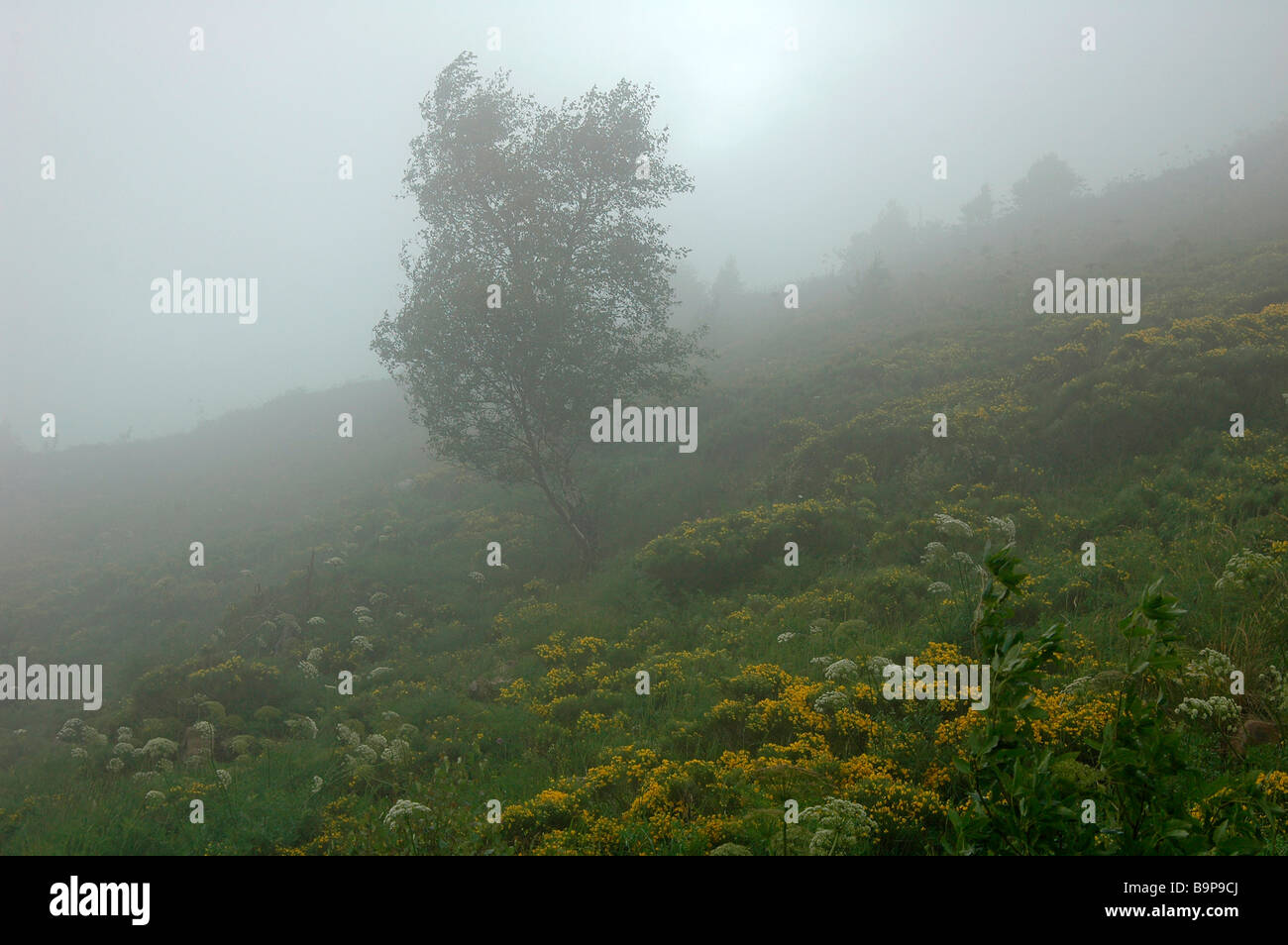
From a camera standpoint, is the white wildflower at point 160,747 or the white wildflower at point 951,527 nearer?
the white wildflower at point 160,747

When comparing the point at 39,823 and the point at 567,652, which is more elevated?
the point at 567,652

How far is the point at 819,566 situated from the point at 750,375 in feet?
47.0

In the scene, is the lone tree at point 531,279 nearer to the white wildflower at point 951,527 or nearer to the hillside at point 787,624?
the hillside at point 787,624

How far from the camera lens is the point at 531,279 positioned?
61.5 feet

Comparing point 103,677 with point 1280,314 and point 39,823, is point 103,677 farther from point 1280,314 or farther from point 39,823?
point 1280,314

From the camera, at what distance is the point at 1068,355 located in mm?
16938

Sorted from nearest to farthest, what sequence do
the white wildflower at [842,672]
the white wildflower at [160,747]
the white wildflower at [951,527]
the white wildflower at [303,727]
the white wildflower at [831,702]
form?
the white wildflower at [831,702] < the white wildflower at [842,672] < the white wildflower at [160,747] < the white wildflower at [303,727] < the white wildflower at [951,527]

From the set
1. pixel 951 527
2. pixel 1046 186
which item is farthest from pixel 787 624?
pixel 1046 186

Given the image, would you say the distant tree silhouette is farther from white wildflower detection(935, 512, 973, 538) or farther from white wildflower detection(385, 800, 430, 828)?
white wildflower detection(385, 800, 430, 828)

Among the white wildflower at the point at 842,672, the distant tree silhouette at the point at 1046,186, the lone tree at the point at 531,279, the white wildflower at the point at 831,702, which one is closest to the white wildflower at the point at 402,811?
the white wildflower at the point at 831,702

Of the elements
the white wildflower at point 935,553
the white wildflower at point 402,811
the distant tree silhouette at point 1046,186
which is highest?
the distant tree silhouette at point 1046,186

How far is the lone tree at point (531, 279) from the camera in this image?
18.6 meters

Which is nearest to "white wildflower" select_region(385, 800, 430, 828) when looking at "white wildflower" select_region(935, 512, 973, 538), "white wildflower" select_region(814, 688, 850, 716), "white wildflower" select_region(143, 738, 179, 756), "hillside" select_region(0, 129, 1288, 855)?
"hillside" select_region(0, 129, 1288, 855)

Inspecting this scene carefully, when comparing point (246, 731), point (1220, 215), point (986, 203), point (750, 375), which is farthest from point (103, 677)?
point (986, 203)
